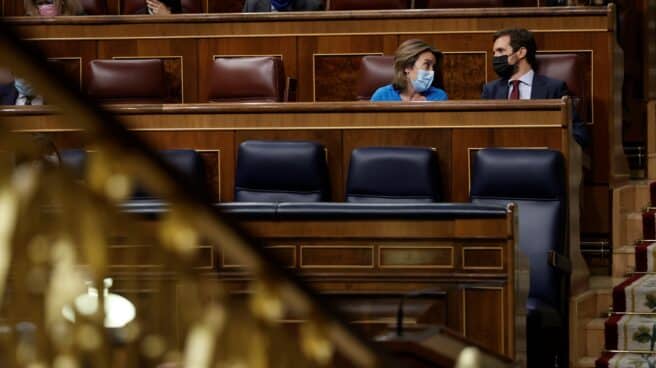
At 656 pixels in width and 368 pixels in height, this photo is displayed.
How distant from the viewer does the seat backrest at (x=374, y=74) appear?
237 cm

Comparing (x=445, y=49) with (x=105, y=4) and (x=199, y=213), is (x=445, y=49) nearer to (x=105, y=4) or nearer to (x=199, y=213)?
(x=105, y=4)

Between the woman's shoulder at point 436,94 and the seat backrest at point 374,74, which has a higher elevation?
the seat backrest at point 374,74

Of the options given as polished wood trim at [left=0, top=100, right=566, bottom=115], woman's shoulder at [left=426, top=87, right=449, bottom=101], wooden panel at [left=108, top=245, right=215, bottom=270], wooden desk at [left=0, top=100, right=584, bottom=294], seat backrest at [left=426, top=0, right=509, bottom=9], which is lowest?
wooden desk at [left=0, top=100, right=584, bottom=294]

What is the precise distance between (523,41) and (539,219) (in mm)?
508

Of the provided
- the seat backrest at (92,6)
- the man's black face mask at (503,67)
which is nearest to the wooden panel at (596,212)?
the man's black face mask at (503,67)

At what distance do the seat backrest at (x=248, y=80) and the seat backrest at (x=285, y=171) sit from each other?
19.1 inches

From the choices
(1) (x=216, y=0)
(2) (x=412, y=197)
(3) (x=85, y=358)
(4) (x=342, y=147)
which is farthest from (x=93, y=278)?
(1) (x=216, y=0)

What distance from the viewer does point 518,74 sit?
224cm

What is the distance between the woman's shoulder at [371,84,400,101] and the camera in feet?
7.24

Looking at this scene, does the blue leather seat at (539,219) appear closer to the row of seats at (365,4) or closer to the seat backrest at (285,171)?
the seat backrest at (285,171)

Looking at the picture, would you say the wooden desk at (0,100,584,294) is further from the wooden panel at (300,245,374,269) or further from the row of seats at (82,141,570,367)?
the wooden panel at (300,245,374,269)

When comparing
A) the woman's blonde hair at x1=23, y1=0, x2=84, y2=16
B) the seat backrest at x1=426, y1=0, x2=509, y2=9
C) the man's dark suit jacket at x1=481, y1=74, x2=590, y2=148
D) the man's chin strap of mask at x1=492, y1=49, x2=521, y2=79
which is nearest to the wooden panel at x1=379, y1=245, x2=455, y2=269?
the man's dark suit jacket at x1=481, y1=74, x2=590, y2=148

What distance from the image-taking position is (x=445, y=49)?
2.47 m

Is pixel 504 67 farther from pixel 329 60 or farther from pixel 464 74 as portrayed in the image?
pixel 329 60
